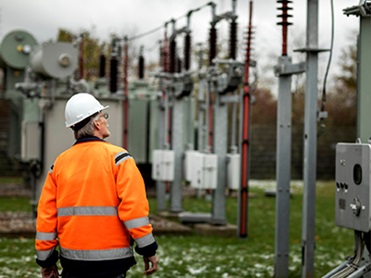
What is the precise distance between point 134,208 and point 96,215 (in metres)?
0.30

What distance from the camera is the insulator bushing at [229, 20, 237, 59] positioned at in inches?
637

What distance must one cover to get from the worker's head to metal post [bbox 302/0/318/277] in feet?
11.5

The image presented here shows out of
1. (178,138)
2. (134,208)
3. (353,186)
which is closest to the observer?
(134,208)

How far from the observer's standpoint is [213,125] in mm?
17328

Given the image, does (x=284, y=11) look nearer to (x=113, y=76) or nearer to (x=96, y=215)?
(x=96, y=215)

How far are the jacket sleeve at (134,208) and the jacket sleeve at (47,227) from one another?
0.55 meters

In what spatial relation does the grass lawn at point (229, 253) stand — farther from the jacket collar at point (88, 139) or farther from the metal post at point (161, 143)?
the jacket collar at point (88, 139)

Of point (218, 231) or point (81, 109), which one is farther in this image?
point (218, 231)

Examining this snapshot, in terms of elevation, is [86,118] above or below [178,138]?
above

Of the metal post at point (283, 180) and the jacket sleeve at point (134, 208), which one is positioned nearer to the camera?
the jacket sleeve at point (134, 208)

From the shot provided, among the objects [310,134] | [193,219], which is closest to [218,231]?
→ [193,219]

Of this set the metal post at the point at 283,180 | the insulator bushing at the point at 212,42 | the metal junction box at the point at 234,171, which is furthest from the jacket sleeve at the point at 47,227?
the insulator bushing at the point at 212,42

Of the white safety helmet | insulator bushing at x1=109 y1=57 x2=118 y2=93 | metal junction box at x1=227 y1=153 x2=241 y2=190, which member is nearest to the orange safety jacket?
the white safety helmet

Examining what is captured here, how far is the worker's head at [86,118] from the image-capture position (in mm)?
6855
